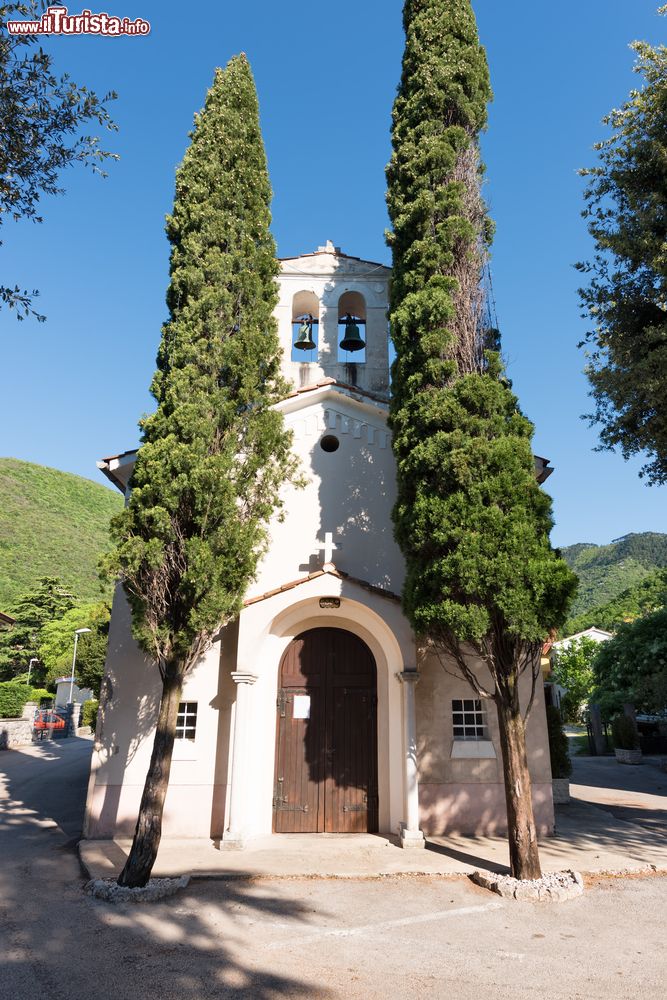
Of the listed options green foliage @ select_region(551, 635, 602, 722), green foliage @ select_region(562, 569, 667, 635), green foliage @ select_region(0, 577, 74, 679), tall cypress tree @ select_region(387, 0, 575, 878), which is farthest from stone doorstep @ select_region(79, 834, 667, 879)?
green foliage @ select_region(562, 569, 667, 635)

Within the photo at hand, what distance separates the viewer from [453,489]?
866 cm

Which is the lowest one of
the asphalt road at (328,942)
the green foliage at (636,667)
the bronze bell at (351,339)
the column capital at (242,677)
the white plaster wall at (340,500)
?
the asphalt road at (328,942)

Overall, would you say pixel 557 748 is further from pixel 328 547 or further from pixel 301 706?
pixel 328 547

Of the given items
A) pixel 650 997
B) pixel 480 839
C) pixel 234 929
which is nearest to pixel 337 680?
pixel 480 839

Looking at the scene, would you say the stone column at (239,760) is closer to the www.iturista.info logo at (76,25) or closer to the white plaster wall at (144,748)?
the white plaster wall at (144,748)

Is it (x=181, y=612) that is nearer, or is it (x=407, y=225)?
(x=181, y=612)

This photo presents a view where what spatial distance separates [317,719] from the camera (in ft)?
35.3

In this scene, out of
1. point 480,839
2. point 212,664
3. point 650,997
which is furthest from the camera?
point 212,664

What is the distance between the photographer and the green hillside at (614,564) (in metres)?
86.6

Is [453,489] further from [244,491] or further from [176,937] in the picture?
[176,937]

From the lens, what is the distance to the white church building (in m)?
10.0

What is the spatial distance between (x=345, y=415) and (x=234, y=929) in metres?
8.78

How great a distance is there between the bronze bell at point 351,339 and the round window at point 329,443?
2.89 m

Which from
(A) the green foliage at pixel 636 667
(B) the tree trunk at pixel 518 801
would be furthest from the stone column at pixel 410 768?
(A) the green foliage at pixel 636 667
